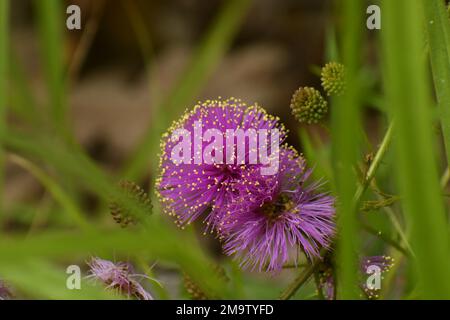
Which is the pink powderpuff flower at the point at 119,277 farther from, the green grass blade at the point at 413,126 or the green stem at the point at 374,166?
the green grass blade at the point at 413,126

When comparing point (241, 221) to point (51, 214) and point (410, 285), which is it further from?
point (51, 214)

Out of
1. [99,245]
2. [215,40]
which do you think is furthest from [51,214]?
[99,245]

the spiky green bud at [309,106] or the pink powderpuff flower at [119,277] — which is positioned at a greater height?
the spiky green bud at [309,106]

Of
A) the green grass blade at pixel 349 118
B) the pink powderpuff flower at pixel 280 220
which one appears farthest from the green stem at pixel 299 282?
the green grass blade at pixel 349 118

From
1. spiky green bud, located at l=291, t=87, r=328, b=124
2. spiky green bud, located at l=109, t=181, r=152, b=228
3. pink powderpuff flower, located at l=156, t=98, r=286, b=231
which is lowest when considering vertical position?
spiky green bud, located at l=109, t=181, r=152, b=228

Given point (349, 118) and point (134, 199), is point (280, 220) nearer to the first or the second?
point (134, 199)

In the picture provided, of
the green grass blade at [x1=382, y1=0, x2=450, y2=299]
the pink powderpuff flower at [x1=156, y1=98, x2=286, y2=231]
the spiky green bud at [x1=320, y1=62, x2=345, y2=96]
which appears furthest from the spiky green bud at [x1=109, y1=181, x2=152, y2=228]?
the green grass blade at [x1=382, y1=0, x2=450, y2=299]

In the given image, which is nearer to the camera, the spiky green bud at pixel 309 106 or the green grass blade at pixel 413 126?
the green grass blade at pixel 413 126

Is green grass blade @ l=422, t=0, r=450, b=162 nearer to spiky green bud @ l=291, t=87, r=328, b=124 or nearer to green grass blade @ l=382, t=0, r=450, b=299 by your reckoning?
spiky green bud @ l=291, t=87, r=328, b=124
